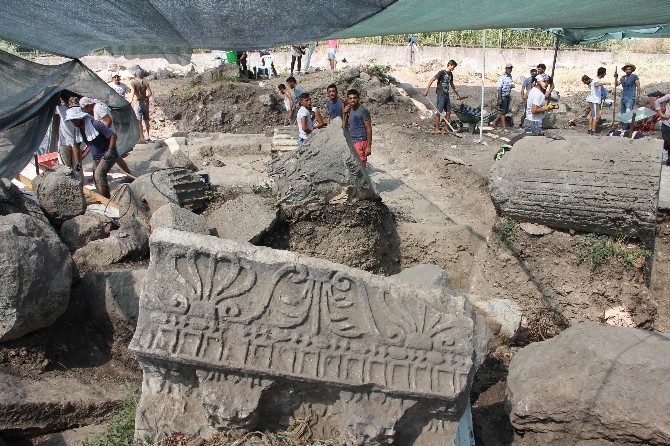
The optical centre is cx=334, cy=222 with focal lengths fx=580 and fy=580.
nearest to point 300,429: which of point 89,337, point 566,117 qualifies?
point 89,337

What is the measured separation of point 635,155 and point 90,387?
15.1ft

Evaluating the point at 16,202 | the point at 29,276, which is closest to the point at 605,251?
the point at 29,276

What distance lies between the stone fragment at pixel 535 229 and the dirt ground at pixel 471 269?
0.06 m

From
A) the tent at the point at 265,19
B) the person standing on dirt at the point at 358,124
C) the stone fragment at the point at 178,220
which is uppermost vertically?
the tent at the point at 265,19

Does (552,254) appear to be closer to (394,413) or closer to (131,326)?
→ (394,413)

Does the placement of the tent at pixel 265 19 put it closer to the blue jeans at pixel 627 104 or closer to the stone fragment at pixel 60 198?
the stone fragment at pixel 60 198

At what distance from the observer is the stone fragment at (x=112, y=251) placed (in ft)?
15.5

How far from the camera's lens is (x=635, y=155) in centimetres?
495

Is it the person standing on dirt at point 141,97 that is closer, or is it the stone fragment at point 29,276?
the stone fragment at point 29,276

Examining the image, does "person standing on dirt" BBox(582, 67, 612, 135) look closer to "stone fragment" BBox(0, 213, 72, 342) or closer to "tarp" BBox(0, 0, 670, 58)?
"tarp" BBox(0, 0, 670, 58)

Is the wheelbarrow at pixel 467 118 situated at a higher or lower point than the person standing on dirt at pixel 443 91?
lower

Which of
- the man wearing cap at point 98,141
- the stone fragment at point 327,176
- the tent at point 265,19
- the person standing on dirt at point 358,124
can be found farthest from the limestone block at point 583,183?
the man wearing cap at point 98,141

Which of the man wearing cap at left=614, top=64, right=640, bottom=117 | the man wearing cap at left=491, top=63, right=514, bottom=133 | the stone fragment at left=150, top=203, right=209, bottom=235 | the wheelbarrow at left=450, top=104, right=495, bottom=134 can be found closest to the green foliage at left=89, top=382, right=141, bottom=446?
the stone fragment at left=150, top=203, right=209, bottom=235

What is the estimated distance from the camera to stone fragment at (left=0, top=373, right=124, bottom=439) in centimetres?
328
